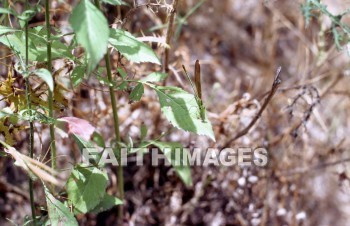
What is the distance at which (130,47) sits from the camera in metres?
1.02

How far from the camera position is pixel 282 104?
213 centimetres

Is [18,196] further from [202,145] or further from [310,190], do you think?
[310,190]

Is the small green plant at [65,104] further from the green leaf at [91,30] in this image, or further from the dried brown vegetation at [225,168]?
the dried brown vegetation at [225,168]

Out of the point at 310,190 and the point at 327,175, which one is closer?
the point at 310,190

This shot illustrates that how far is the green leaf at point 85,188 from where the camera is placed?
3.49ft

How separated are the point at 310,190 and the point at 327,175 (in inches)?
8.8

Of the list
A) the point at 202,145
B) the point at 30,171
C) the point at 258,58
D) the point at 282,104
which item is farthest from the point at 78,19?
the point at 258,58

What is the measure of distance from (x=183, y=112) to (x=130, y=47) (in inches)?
7.2

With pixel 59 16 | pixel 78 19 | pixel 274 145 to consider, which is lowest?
pixel 274 145

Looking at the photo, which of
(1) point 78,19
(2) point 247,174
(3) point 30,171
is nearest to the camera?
(1) point 78,19

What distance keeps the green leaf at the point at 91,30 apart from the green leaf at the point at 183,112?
290 mm

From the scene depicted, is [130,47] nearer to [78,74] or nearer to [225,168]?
[78,74]

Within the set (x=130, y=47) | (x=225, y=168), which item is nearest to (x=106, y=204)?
(x=130, y=47)

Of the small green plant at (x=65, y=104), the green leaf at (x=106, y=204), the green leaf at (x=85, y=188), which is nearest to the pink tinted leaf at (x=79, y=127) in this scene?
the small green plant at (x=65, y=104)
